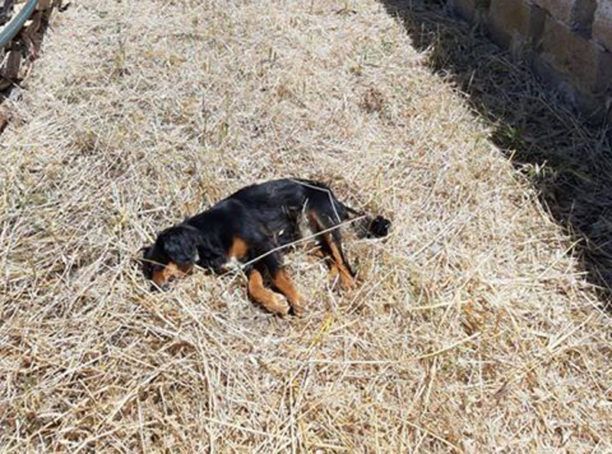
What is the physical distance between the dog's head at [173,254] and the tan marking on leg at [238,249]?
0.58ft

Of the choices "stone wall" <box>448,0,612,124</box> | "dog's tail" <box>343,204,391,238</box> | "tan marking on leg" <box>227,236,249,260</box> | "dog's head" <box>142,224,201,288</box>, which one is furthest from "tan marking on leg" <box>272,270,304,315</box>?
"stone wall" <box>448,0,612,124</box>

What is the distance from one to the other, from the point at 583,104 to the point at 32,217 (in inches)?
135

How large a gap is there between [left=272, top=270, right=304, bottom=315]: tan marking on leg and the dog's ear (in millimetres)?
389

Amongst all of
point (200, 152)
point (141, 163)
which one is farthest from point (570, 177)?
point (141, 163)

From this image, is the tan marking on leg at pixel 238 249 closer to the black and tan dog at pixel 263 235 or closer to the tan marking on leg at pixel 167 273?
the black and tan dog at pixel 263 235

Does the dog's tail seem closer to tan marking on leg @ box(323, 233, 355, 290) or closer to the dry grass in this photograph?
the dry grass

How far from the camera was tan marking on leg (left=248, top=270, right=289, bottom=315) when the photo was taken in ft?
10.1

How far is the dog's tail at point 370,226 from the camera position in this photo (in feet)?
11.4

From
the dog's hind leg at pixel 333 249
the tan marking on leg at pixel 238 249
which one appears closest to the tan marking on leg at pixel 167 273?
the tan marking on leg at pixel 238 249

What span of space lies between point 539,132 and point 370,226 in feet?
5.17

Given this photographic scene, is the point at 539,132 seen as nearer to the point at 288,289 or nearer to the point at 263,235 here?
the point at 263,235

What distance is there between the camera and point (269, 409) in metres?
2.62

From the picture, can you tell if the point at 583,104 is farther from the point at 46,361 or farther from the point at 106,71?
the point at 46,361

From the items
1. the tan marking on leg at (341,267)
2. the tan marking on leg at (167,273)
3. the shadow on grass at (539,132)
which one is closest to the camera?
the tan marking on leg at (167,273)
